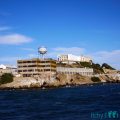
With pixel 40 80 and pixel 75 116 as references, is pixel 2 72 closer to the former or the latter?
pixel 40 80

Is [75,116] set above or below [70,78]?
below

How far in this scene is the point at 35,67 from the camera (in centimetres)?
17212

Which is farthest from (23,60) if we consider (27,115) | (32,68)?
(27,115)

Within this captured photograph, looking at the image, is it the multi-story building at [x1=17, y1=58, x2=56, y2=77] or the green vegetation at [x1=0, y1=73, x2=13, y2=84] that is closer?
the green vegetation at [x1=0, y1=73, x2=13, y2=84]

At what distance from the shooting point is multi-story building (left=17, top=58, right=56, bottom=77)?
171875 mm

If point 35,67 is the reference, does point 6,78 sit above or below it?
below

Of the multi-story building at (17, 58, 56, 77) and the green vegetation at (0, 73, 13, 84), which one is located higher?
the multi-story building at (17, 58, 56, 77)

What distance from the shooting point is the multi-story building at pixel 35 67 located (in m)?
172

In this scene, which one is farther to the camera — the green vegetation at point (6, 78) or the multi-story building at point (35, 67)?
the multi-story building at point (35, 67)

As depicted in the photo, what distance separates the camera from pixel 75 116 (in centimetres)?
4825

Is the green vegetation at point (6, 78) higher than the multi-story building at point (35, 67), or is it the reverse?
the multi-story building at point (35, 67)

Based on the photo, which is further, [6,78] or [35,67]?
[35,67]

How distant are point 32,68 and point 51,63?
29.1ft

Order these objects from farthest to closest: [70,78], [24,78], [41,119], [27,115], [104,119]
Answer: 1. [70,78]
2. [24,78]
3. [27,115]
4. [41,119]
5. [104,119]
